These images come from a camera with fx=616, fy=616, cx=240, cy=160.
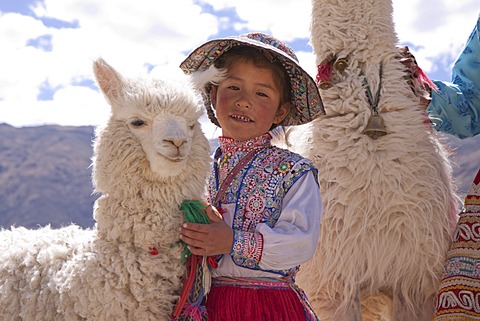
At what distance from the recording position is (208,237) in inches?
66.5

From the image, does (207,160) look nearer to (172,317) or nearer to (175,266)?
(175,266)

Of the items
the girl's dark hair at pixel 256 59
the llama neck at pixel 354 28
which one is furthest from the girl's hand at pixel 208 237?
the llama neck at pixel 354 28

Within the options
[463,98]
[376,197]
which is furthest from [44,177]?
[376,197]

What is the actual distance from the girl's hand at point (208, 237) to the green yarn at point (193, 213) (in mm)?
18

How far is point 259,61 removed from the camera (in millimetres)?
2059

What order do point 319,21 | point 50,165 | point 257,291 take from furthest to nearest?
1. point 50,165
2. point 319,21
3. point 257,291

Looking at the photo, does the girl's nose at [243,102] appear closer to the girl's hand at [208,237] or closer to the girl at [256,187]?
the girl at [256,187]

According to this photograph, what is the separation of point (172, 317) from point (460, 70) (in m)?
2.23

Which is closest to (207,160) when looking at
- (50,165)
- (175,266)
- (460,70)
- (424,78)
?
(175,266)

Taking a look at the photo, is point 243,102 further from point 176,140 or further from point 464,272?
point 464,272

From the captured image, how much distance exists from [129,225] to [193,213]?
178 mm

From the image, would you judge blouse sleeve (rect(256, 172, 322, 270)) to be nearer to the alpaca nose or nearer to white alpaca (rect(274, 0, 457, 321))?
the alpaca nose

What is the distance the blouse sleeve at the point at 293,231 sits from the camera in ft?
5.73

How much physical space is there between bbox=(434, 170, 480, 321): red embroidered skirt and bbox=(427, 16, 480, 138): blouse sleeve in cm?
86
